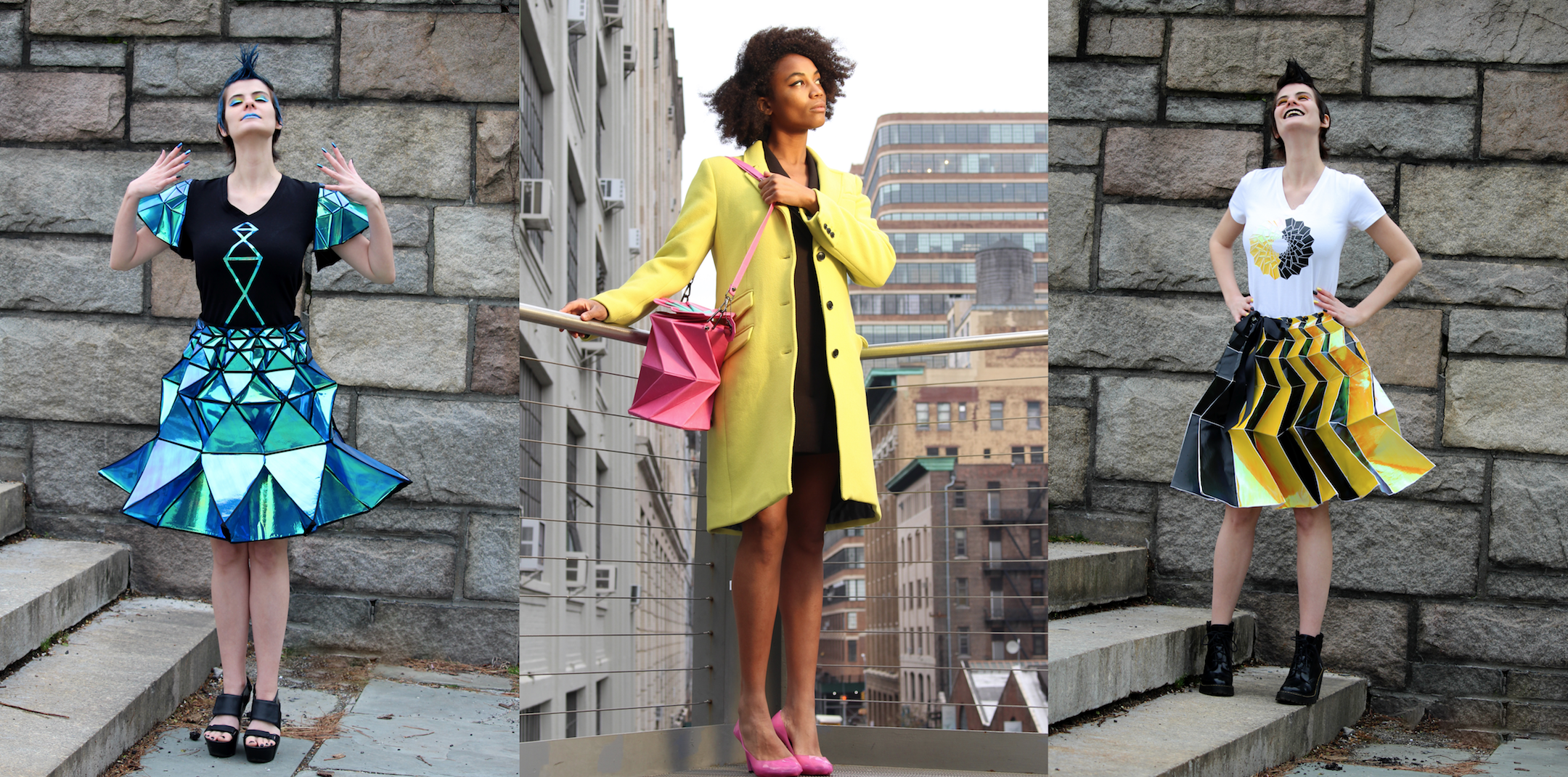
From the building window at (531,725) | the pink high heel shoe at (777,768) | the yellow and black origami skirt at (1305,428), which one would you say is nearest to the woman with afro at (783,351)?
the pink high heel shoe at (777,768)

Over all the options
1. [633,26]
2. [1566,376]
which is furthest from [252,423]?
[1566,376]

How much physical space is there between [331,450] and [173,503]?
34 cm

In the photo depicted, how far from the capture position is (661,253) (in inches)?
102

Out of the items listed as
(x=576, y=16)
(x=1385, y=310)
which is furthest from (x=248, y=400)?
(x=1385, y=310)

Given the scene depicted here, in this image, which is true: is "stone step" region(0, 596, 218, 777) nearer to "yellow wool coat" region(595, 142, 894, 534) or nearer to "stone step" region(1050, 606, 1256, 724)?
"yellow wool coat" region(595, 142, 894, 534)

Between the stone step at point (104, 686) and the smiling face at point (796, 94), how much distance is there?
1.94 meters

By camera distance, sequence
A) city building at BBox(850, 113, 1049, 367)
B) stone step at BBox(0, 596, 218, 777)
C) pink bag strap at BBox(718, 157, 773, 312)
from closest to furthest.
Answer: stone step at BBox(0, 596, 218, 777), pink bag strap at BBox(718, 157, 773, 312), city building at BBox(850, 113, 1049, 367)

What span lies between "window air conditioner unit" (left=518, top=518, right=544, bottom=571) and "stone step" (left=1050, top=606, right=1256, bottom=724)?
4.51 ft

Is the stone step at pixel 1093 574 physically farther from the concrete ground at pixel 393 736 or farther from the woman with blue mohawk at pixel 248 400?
the woman with blue mohawk at pixel 248 400

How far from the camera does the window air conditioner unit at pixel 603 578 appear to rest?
337 cm

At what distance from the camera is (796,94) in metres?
2.58

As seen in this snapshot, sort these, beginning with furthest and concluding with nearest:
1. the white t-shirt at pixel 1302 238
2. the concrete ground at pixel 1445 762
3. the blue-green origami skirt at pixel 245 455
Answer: the white t-shirt at pixel 1302 238
the concrete ground at pixel 1445 762
the blue-green origami skirt at pixel 245 455

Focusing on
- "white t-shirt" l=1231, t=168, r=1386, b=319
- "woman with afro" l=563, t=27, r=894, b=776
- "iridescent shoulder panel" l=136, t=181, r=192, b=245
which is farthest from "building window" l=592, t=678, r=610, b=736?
"white t-shirt" l=1231, t=168, r=1386, b=319

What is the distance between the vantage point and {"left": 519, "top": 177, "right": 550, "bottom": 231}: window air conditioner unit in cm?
366
